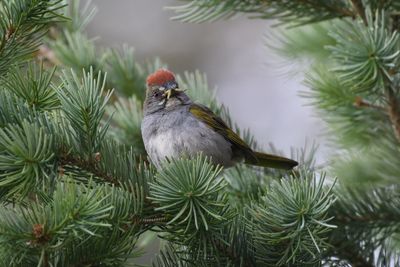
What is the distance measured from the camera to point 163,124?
11.3ft

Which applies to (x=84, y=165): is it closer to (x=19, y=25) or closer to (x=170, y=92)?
(x=19, y=25)

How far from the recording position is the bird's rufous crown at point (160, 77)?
11.5 ft

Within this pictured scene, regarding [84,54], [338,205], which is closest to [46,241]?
[338,205]

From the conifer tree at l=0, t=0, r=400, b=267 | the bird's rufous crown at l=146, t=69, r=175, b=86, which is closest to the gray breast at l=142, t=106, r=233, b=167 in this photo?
the bird's rufous crown at l=146, t=69, r=175, b=86

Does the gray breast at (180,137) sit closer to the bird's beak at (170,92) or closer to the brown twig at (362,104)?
the bird's beak at (170,92)

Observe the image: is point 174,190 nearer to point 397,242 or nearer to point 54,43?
point 397,242

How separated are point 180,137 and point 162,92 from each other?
1.03ft

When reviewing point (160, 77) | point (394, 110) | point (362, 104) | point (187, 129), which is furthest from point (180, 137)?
point (394, 110)

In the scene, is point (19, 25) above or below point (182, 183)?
above

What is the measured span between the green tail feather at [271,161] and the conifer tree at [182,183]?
0.10 meters

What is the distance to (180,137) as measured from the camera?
3402mm

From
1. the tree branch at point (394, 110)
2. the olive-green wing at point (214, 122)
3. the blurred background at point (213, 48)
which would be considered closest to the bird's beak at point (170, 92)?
the olive-green wing at point (214, 122)

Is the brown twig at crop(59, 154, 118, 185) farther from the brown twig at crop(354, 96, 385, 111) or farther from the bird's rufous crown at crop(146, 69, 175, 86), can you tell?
the brown twig at crop(354, 96, 385, 111)

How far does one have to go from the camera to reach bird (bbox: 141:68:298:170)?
11.0ft
